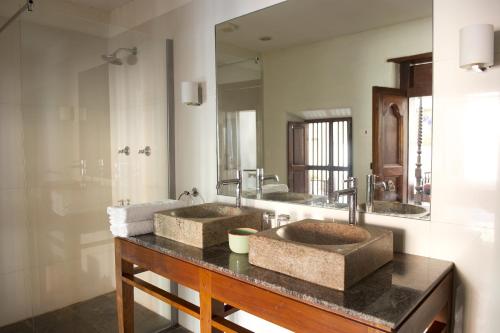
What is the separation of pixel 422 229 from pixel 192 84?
1.51m

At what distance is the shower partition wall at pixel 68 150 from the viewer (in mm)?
2123

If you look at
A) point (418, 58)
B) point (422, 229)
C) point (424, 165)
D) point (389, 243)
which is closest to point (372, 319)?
point (389, 243)

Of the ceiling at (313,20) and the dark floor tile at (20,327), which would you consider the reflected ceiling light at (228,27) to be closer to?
the ceiling at (313,20)

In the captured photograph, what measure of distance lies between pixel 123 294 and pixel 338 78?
157 cm

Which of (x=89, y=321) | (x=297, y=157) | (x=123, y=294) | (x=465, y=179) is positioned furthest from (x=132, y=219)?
(x=465, y=179)

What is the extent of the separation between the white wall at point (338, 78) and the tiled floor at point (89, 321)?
140 centimetres

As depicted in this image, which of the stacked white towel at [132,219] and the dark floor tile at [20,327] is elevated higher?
the stacked white towel at [132,219]

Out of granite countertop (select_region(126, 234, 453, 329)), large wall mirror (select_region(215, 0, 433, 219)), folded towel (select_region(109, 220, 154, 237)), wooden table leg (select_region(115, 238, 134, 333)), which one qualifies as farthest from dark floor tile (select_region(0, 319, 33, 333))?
large wall mirror (select_region(215, 0, 433, 219))

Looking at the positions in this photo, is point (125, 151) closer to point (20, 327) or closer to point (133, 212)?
point (133, 212)

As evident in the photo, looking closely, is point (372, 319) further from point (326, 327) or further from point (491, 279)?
point (491, 279)

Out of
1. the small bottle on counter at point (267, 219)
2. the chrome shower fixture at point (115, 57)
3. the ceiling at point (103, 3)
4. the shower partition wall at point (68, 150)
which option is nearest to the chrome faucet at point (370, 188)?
the small bottle on counter at point (267, 219)

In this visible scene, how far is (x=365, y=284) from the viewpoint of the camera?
115 centimetres

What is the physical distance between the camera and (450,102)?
134 cm

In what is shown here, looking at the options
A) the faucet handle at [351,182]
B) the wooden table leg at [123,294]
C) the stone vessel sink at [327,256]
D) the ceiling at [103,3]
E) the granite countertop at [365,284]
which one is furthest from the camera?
the ceiling at [103,3]
